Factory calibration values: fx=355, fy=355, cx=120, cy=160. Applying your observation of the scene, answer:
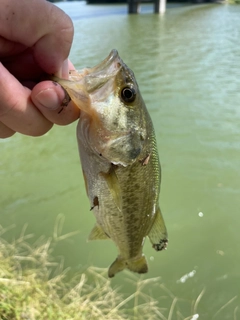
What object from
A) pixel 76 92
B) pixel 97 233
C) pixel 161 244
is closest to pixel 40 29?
pixel 76 92

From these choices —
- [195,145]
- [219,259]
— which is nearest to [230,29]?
[195,145]

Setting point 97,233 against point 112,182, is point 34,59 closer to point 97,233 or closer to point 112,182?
point 112,182

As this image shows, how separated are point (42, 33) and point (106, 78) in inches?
14.3

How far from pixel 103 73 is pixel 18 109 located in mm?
447

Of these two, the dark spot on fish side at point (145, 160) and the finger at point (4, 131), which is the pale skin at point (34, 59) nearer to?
the finger at point (4, 131)

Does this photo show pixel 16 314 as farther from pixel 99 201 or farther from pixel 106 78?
pixel 106 78

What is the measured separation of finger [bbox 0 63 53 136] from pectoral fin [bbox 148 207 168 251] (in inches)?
35.8

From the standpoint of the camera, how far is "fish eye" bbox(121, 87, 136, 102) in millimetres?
1769

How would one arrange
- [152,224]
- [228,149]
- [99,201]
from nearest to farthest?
[99,201], [152,224], [228,149]

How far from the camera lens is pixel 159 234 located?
224 centimetres

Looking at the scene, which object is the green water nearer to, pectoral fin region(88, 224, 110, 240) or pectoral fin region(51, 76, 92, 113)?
pectoral fin region(88, 224, 110, 240)

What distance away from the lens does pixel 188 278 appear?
4.32 metres

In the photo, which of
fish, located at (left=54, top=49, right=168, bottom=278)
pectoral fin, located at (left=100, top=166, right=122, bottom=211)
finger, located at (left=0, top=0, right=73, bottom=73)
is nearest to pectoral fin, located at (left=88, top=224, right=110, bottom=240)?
fish, located at (left=54, top=49, right=168, bottom=278)

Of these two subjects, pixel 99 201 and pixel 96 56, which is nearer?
pixel 99 201
